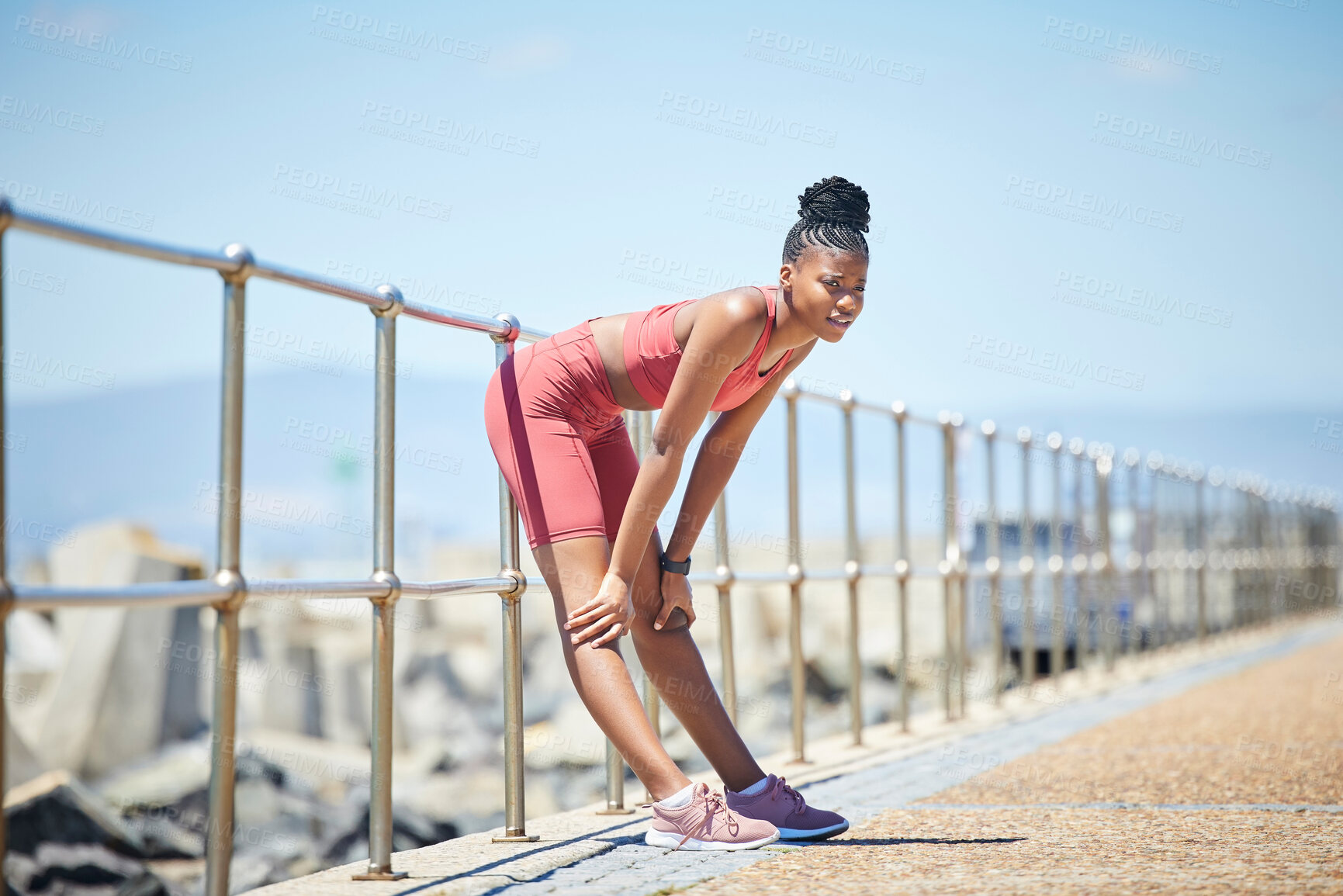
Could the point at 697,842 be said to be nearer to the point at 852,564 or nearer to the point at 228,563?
the point at 228,563

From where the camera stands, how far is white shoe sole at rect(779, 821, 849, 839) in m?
3.05

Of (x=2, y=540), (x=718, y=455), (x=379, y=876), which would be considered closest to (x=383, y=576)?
(x=379, y=876)

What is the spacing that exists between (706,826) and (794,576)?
228 centimetres

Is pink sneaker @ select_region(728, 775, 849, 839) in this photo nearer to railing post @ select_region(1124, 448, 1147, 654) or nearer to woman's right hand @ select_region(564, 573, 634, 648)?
woman's right hand @ select_region(564, 573, 634, 648)

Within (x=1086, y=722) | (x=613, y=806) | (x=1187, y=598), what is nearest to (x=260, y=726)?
(x=1187, y=598)

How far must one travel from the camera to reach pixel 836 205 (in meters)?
2.92

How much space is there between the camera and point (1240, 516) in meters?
15.5

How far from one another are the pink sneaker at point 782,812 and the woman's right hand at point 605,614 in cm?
50

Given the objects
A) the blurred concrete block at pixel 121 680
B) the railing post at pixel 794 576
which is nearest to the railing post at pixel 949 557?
the railing post at pixel 794 576

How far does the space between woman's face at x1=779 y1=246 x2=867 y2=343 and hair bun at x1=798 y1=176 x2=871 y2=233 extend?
8cm

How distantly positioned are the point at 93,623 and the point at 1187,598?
1044 centimetres

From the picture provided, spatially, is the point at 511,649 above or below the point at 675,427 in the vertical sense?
below

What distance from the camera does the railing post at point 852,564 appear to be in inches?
225

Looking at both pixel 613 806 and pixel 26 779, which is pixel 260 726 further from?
pixel 613 806
